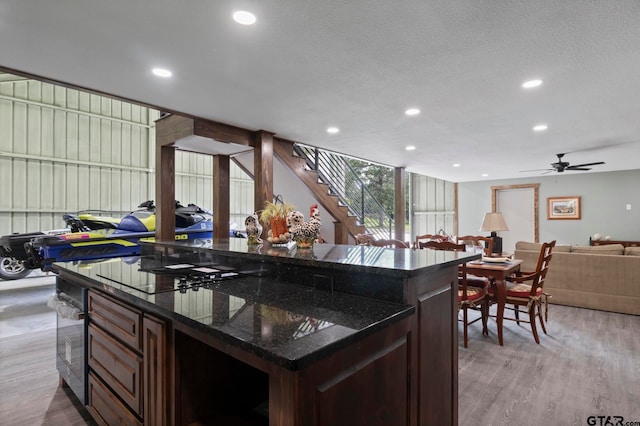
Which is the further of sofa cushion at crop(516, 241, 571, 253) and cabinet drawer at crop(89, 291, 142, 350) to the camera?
sofa cushion at crop(516, 241, 571, 253)

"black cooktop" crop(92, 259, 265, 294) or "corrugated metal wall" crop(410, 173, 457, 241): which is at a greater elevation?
"corrugated metal wall" crop(410, 173, 457, 241)

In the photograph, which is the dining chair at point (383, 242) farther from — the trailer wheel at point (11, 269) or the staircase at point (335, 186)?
the trailer wheel at point (11, 269)

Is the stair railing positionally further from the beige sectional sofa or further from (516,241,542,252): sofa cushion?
the beige sectional sofa

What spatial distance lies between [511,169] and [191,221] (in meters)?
6.82

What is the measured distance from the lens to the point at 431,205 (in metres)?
11.2

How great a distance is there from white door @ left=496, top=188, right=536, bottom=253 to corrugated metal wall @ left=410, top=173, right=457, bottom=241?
156 centimetres

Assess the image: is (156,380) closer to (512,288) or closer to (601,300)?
(512,288)

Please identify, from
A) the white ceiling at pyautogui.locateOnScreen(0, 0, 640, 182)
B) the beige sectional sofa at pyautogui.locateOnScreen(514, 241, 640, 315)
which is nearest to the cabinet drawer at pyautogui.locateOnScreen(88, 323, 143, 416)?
the white ceiling at pyautogui.locateOnScreen(0, 0, 640, 182)

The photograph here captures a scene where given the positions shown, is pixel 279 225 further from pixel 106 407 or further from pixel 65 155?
pixel 65 155

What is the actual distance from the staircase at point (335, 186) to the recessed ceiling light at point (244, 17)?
277cm

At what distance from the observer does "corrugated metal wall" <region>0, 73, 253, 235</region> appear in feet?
24.1

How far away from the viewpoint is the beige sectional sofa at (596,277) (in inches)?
169

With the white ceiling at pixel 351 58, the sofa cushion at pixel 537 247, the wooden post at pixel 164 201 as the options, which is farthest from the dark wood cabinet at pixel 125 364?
the sofa cushion at pixel 537 247

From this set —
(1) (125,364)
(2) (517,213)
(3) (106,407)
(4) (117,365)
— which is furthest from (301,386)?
(2) (517,213)
